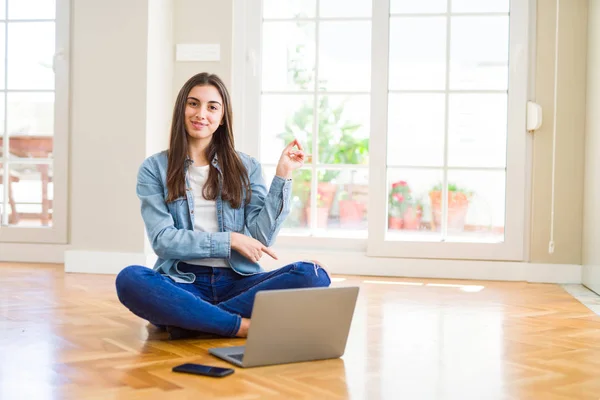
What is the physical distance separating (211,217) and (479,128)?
234 cm

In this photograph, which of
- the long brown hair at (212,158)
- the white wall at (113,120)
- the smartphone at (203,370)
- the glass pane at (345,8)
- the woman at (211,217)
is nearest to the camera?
the smartphone at (203,370)

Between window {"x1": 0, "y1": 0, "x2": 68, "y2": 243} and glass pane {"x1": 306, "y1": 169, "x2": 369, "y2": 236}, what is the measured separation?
156 centimetres

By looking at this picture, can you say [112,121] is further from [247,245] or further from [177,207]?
[247,245]

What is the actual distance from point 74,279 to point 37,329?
151 cm

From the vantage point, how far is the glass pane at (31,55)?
5.02 metres

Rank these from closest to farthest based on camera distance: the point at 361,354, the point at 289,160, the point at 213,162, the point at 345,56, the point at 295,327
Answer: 1. the point at 295,327
2. the point at 361,354
3. the point at 289,160
4. the point at 213,162
5. the point at 345,56

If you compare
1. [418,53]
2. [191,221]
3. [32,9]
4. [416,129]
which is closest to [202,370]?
[191,221]

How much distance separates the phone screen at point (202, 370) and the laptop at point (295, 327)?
0.09 metres

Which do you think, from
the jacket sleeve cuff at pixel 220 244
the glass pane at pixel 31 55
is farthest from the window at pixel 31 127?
the jacket sleeve cuff at pixel 220 244

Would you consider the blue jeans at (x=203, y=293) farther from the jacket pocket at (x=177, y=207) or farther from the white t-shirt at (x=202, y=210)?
the jacket pocket at (x=177, y=207)

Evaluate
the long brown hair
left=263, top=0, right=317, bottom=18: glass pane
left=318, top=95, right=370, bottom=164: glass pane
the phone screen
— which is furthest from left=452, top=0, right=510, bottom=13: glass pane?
the phone screen

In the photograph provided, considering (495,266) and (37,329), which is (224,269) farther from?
(495,266)

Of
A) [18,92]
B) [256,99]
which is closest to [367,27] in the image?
[256,99]

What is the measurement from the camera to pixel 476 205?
4.64 m
